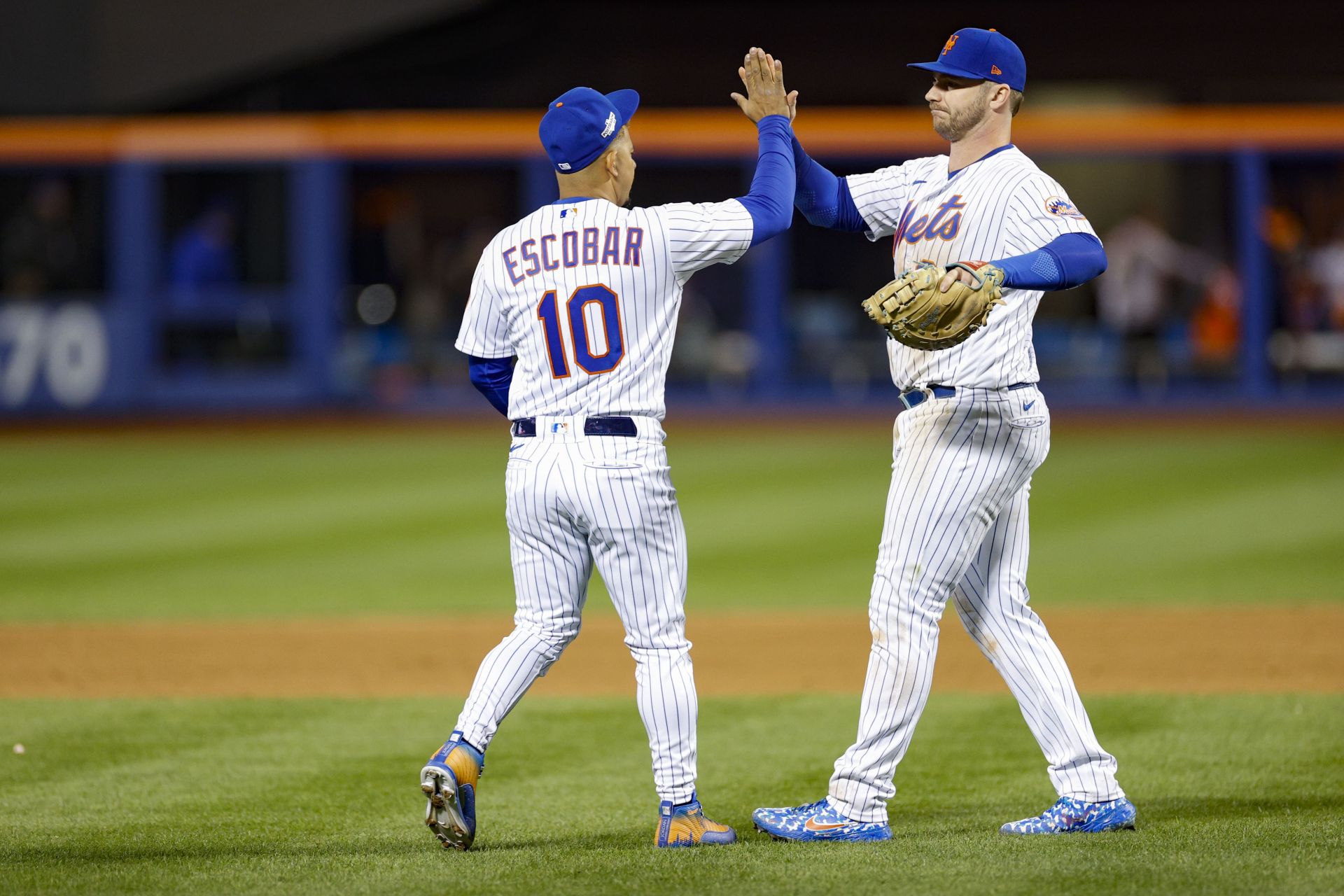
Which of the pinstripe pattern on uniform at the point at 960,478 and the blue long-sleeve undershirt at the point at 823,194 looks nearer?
the pinstripe pattern on uniform at the point at 960,478

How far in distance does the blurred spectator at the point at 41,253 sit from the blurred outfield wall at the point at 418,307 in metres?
0.02

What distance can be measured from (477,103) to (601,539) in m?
17.2

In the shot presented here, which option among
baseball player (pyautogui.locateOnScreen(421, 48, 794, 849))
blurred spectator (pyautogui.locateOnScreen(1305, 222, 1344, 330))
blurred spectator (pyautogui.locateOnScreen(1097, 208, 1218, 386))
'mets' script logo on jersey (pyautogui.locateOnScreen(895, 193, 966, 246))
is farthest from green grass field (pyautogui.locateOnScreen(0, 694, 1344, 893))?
blurred spectator (pyautogui.locateOnScreen(1305, 222, 1344, 330))

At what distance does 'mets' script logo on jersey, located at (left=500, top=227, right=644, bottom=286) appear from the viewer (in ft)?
11.3

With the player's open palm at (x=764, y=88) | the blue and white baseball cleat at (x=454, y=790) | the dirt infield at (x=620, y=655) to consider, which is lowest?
the dirt infield at (x=620, y=655)

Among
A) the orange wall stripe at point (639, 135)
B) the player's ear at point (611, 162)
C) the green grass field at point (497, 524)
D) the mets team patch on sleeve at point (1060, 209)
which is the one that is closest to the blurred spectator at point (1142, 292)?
the orange wall stripe at point (639, 135)

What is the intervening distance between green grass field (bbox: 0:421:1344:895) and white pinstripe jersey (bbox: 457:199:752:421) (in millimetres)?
1009

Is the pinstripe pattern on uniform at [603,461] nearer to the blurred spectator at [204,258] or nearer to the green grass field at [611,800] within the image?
the green grass field at [611,800]

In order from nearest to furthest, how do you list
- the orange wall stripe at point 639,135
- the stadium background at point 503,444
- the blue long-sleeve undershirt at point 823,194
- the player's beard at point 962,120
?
1. the player's beard at point 962,120
2. the blue long-sleeve undershirt at point 823,194
3. the stadium background at point 503,444
4. the orange wall stripe at point 639,135

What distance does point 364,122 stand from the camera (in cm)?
1622

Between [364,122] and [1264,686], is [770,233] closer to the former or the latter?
[1264,686]

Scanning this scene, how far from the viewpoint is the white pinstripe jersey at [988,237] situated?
3.50m

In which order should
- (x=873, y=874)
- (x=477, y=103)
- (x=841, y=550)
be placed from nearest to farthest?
(x=873, y=874) → (x=841, y=550) → (x=477, y=103)

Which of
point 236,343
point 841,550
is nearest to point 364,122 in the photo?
point 236,343
